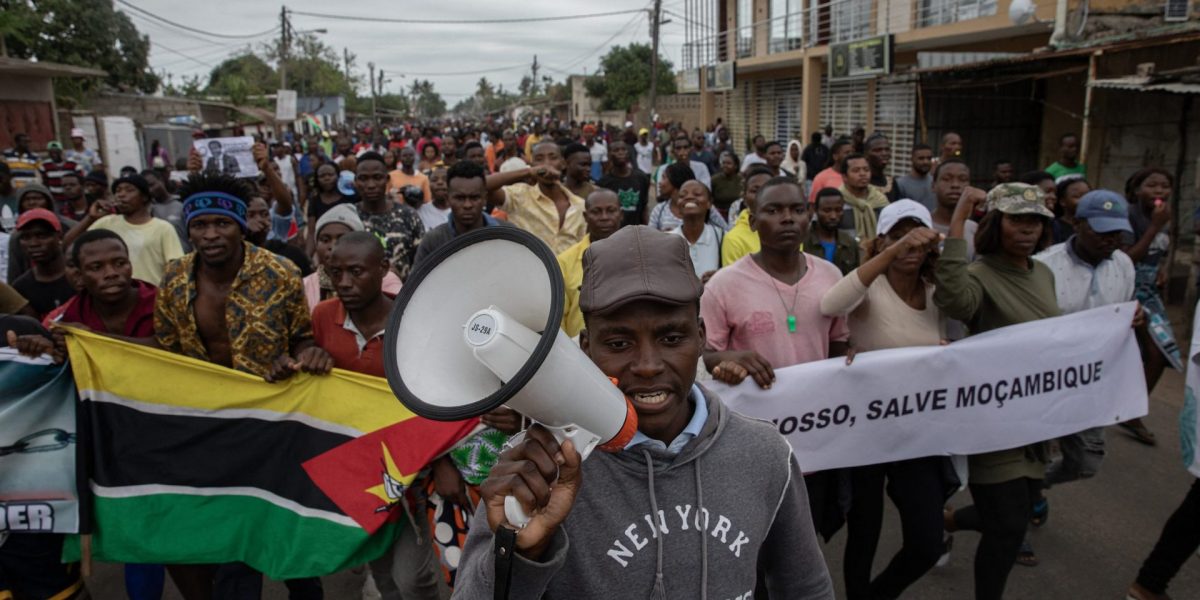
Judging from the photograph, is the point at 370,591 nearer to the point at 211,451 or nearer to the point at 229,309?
the point at 211,451

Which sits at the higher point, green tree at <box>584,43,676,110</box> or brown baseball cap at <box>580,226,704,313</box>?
green tree at <box>584,43,676,110</box>

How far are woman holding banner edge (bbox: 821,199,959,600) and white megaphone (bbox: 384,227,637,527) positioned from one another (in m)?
2.04

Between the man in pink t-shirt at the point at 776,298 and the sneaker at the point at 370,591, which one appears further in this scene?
the sneaker at the point at 370,591

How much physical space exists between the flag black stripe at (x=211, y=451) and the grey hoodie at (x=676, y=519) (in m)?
1.99

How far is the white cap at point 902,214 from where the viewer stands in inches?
121

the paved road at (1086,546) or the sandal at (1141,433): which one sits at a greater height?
the sandal at (1141,433)

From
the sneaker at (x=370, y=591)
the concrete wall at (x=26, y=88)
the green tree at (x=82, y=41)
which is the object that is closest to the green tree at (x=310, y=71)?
the green tree at (x=82, y=41)

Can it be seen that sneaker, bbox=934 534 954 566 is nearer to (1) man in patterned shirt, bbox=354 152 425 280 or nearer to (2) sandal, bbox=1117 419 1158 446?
(2) sandal, bbox=1117 419 1158 446

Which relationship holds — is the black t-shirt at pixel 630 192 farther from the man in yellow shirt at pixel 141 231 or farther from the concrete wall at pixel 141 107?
the concrete wall at pixel 141 107

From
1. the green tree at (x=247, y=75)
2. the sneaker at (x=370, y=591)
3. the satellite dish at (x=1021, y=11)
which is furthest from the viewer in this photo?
the green tree at (x=247, y=75)

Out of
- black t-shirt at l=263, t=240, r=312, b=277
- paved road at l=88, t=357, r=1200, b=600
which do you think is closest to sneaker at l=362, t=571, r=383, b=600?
paved road at l=88, t=357, r=1200, b=600

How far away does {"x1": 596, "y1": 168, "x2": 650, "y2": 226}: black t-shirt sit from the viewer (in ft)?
24.0

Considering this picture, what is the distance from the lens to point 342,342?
10.6 feet

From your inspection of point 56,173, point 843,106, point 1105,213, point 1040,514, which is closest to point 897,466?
point 1040,514
